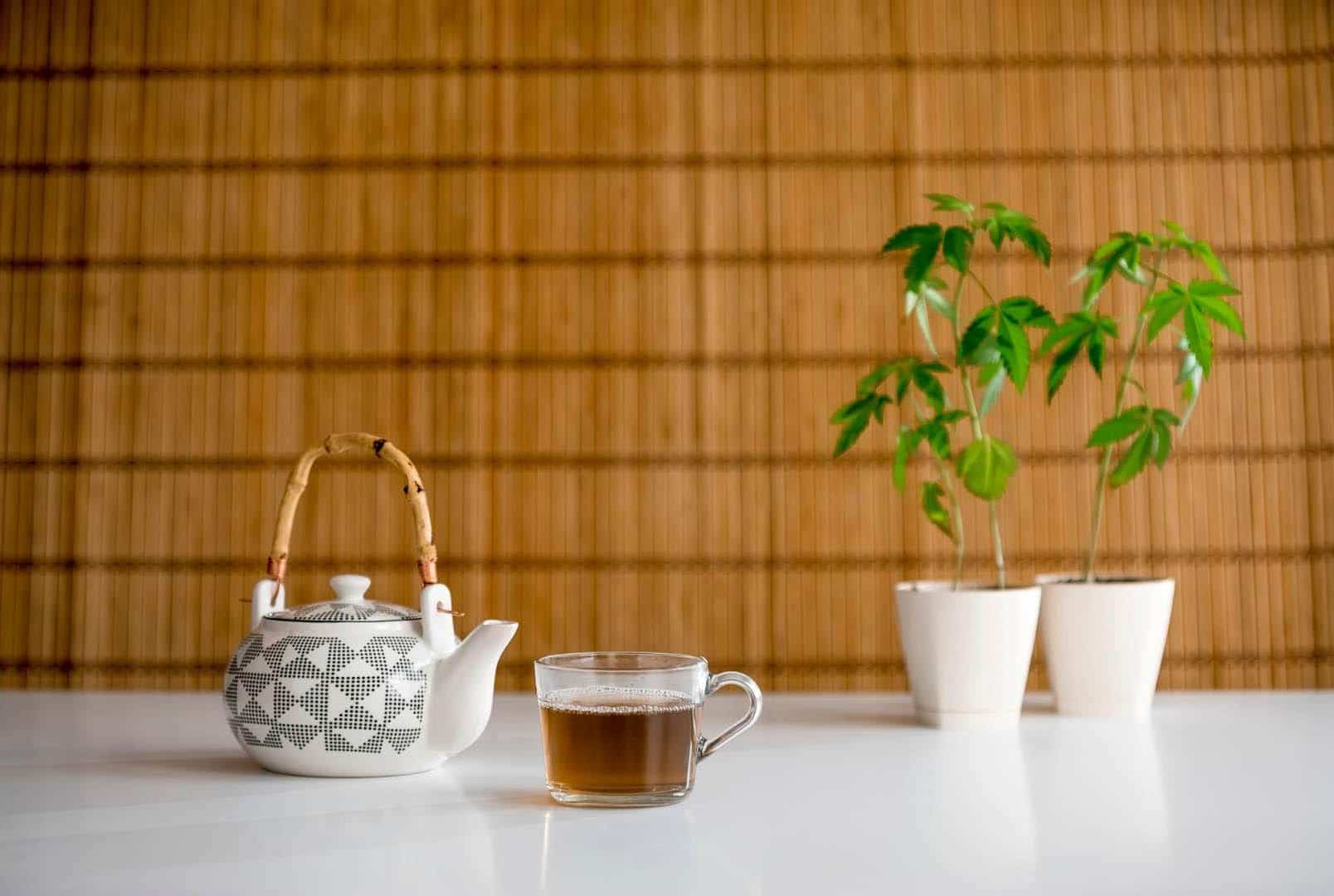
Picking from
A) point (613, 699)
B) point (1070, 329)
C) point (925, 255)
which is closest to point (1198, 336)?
point (1070, 329)

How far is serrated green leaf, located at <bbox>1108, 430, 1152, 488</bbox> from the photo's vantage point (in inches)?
63.6

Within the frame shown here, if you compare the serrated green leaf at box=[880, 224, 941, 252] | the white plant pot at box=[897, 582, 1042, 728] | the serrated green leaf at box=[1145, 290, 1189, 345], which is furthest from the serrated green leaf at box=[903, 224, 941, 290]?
the white plant pot at box=[897, 582, 1042, 728]

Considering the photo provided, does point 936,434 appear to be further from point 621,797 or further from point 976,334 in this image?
point 621,797

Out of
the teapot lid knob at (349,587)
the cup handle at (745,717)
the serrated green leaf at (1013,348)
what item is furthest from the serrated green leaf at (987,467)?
the teapot lid knob at (349,587)

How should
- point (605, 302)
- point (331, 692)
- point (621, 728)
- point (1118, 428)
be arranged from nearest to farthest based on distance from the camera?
1. point (621, 728)
2. point (331, 692)
3. point (1118, 428)
4. point (605, 302)

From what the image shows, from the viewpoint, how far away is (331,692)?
109 cm

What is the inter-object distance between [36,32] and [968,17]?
1995 millimetres

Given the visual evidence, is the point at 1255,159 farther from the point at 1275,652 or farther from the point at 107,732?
the point at 107,732

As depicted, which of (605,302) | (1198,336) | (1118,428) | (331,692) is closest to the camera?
(331,692)

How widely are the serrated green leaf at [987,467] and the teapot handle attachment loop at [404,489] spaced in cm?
79

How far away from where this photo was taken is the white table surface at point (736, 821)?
2.74 ft

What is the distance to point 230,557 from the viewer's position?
2230 mm

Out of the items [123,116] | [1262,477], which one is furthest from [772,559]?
[123,116]

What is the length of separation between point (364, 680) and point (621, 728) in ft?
0.97
